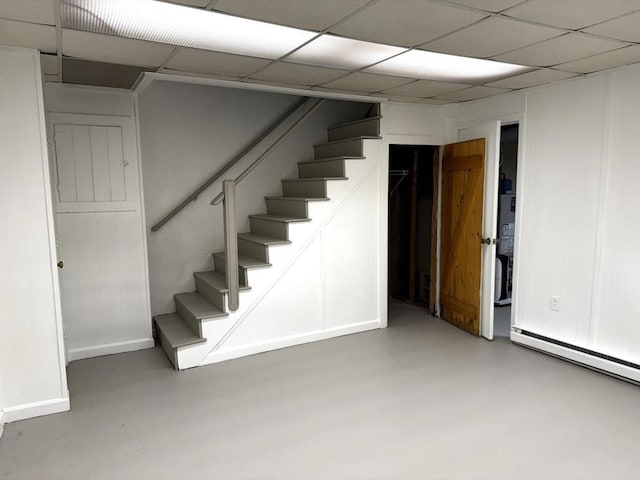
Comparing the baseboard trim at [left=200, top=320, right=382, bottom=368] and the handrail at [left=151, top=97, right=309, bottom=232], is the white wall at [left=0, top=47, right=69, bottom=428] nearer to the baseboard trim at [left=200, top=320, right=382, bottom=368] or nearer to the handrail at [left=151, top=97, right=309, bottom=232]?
the baseboard trim at [left=200, top=320, right=382, bottom=368]

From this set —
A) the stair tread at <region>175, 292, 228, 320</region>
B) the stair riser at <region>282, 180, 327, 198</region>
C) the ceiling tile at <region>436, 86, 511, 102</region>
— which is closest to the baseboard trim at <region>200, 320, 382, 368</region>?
the stair tread at <region>175, 292, 228, 320</region>

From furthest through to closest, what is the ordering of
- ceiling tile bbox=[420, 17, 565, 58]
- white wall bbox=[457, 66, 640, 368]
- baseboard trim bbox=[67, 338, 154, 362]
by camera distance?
baseboard trim bbox=[67, 338, 154, 362]
white wall bbox=[457, 66, 640, 368]
ceiling tile bbox=[420, 17, 565, 58]

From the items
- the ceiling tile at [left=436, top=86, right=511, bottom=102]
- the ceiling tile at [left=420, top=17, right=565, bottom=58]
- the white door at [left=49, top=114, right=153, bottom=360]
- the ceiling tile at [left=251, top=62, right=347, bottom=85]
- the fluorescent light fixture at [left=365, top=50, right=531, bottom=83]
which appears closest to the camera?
the ceiling tile at [left=420, top=17, right=565, bottom=58]

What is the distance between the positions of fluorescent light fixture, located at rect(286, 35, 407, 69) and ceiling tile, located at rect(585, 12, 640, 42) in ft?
3.40

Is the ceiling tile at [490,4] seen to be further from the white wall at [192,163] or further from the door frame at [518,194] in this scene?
the white wall at [192,163]

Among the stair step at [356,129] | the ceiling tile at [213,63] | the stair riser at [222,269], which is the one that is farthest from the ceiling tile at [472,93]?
the stair riser at [222,269]

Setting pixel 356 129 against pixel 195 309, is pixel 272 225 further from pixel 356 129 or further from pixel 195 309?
pixel 356 129

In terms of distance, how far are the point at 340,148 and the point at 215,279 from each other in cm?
182

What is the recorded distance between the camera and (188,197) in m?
4.32

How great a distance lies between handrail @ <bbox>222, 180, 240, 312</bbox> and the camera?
3441 millimetres

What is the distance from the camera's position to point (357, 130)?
179 inches

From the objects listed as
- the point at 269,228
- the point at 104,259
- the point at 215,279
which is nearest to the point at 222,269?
the point at 215,279

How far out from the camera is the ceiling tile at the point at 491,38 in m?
2.29

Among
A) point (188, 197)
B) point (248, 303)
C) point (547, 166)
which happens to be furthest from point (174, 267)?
point (547, 166)
